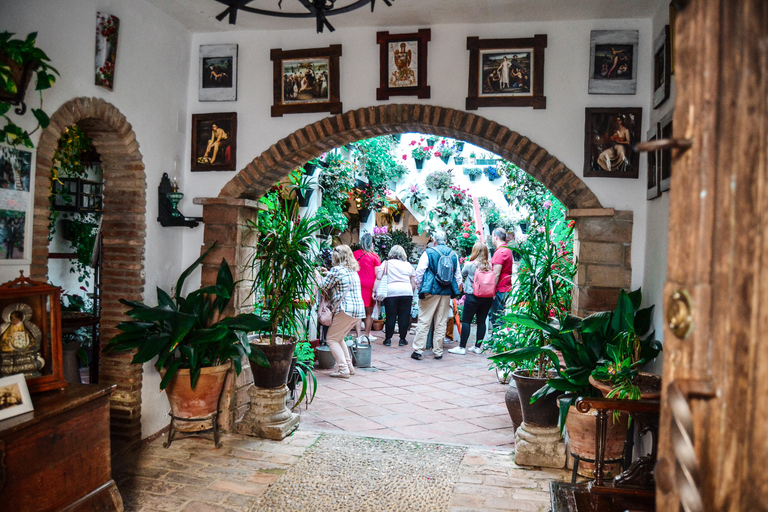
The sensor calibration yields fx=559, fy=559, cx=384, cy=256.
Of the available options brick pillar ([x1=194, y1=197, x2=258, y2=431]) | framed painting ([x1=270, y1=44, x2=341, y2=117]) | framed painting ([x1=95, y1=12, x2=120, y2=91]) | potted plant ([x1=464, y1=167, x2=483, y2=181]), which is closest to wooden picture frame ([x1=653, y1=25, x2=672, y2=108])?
framed painting ([x1=270, y1=44, x2=341, y2=117])

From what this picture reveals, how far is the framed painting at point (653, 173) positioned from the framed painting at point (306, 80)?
2.00 meters

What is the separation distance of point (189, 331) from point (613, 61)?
3.14 meters

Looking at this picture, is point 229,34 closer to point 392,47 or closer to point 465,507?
point 392,47

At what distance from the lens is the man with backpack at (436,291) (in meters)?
6.21

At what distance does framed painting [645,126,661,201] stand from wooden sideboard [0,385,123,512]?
9.85 feet

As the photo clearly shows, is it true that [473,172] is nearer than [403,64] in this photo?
No

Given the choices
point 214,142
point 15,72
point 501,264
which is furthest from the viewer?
point 501,264

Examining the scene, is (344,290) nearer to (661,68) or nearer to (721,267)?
(661,68)

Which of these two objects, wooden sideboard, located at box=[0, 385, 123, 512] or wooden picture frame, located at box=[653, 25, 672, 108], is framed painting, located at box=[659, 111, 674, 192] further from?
wooden sideboard, located at box=[0, 385, 123, 512]

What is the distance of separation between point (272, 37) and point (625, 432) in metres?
3.35

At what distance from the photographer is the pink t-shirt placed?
6.12 m

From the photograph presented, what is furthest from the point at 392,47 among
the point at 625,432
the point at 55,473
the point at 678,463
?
the point at 678,463

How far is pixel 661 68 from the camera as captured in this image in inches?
127

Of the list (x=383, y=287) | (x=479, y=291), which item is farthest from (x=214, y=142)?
(x=479, y=291)
